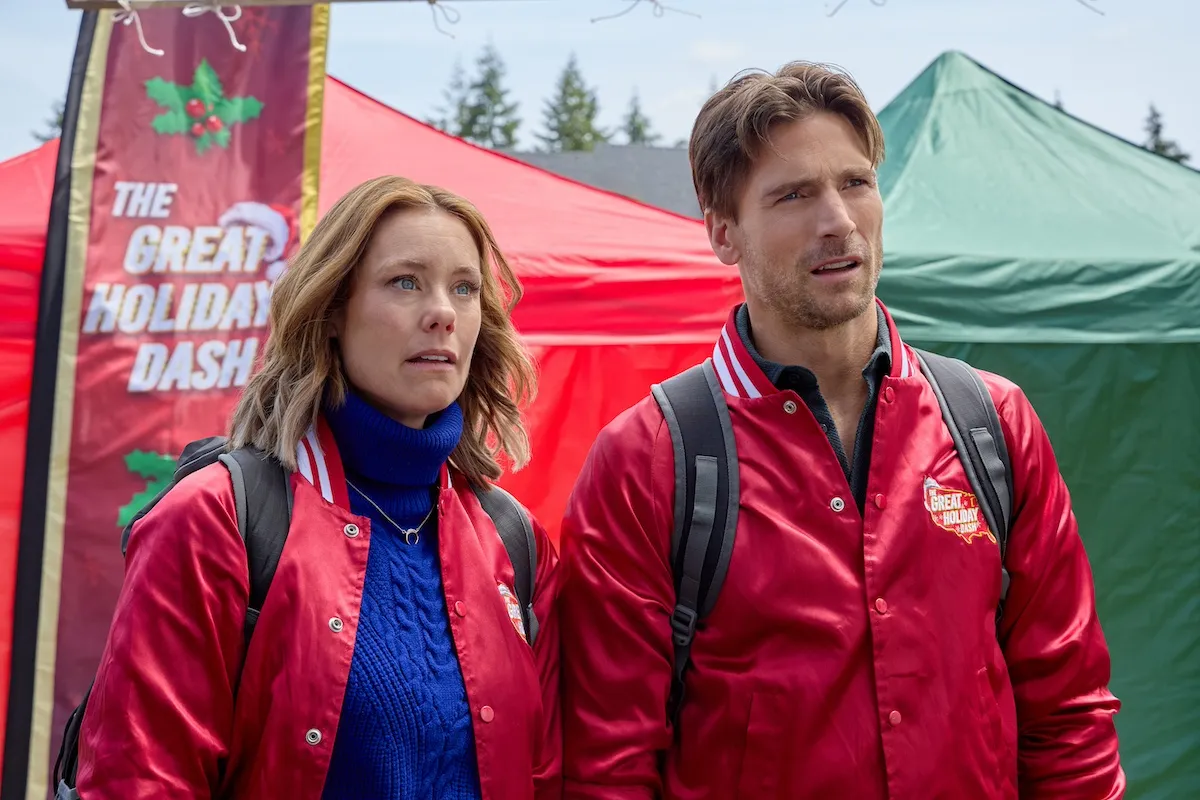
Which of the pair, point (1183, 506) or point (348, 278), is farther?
point (1183, 506)

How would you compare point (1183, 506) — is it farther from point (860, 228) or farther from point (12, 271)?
point (12, 271)

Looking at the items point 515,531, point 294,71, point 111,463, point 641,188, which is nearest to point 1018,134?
point 294,71

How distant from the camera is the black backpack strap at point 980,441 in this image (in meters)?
1.81

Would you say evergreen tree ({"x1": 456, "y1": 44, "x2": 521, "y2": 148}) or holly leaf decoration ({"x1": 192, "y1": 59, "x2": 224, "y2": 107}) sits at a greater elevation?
evergreen tree ({"x1": 456, "y1": 44, "x2": 521, "y2": 148})

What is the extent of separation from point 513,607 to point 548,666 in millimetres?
144

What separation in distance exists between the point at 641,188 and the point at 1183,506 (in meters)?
13.8

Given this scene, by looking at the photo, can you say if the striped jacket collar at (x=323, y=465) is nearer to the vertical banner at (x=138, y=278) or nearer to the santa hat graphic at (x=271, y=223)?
the vertical banner at (x=138, y=278)

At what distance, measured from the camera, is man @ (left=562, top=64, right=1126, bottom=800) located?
168 centimetres

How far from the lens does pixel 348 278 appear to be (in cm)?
178

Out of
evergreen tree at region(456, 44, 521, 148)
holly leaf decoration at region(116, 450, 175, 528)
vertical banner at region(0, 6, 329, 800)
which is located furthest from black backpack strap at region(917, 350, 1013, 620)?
evergreen tree at region(456, 44, 521, 148)

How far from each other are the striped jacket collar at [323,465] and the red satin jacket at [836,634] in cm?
44

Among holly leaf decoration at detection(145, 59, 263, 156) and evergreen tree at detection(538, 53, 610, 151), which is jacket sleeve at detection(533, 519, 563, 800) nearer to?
holly leaf decoration at detection(145, 59, 263, 156)

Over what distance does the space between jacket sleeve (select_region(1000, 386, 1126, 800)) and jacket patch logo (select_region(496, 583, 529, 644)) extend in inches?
33.3

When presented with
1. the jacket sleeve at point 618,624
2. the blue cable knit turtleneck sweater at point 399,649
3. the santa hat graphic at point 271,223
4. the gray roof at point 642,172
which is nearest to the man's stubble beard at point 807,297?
the jacket sleeve at point 618,624
